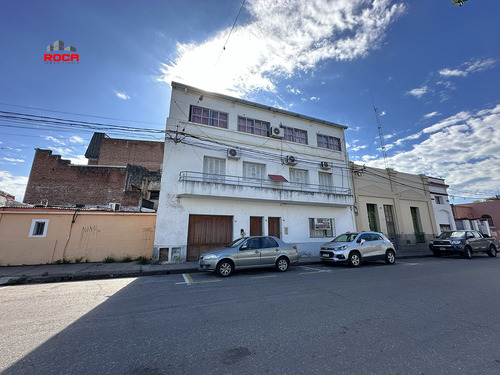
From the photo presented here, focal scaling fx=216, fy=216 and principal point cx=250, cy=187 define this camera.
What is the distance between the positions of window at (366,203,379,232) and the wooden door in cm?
896

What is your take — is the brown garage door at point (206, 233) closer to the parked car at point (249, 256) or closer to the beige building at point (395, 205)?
the parked car at point (249, 256)

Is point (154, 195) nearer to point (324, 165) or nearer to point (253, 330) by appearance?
point (324, 165)

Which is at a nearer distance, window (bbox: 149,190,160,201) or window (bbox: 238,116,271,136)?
window (bbox: 238,116,271,136)

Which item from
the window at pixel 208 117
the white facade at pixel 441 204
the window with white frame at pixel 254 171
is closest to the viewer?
the window at pixel 208 117

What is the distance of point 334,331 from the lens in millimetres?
3602

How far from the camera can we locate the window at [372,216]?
60.6 feet

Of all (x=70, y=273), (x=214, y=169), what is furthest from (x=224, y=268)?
(x=214, y=169)

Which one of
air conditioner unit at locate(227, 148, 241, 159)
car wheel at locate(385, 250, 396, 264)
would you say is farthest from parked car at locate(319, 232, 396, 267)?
air conditioner unit at locate(227, 148, 241, 159)

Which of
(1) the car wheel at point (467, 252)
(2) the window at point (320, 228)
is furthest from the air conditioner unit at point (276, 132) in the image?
(1) the car wheel at point (467, 252)

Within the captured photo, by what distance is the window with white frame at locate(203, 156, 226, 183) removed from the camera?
13322 millimetres

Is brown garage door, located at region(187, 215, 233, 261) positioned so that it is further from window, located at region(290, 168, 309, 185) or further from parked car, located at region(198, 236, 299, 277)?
window, located at region(290, 168, 309, 185)

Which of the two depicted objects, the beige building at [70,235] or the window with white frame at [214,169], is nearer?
the beige building at [70,235]

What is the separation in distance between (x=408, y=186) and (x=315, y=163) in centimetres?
1143

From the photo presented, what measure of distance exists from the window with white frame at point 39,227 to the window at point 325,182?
56.2 feet
